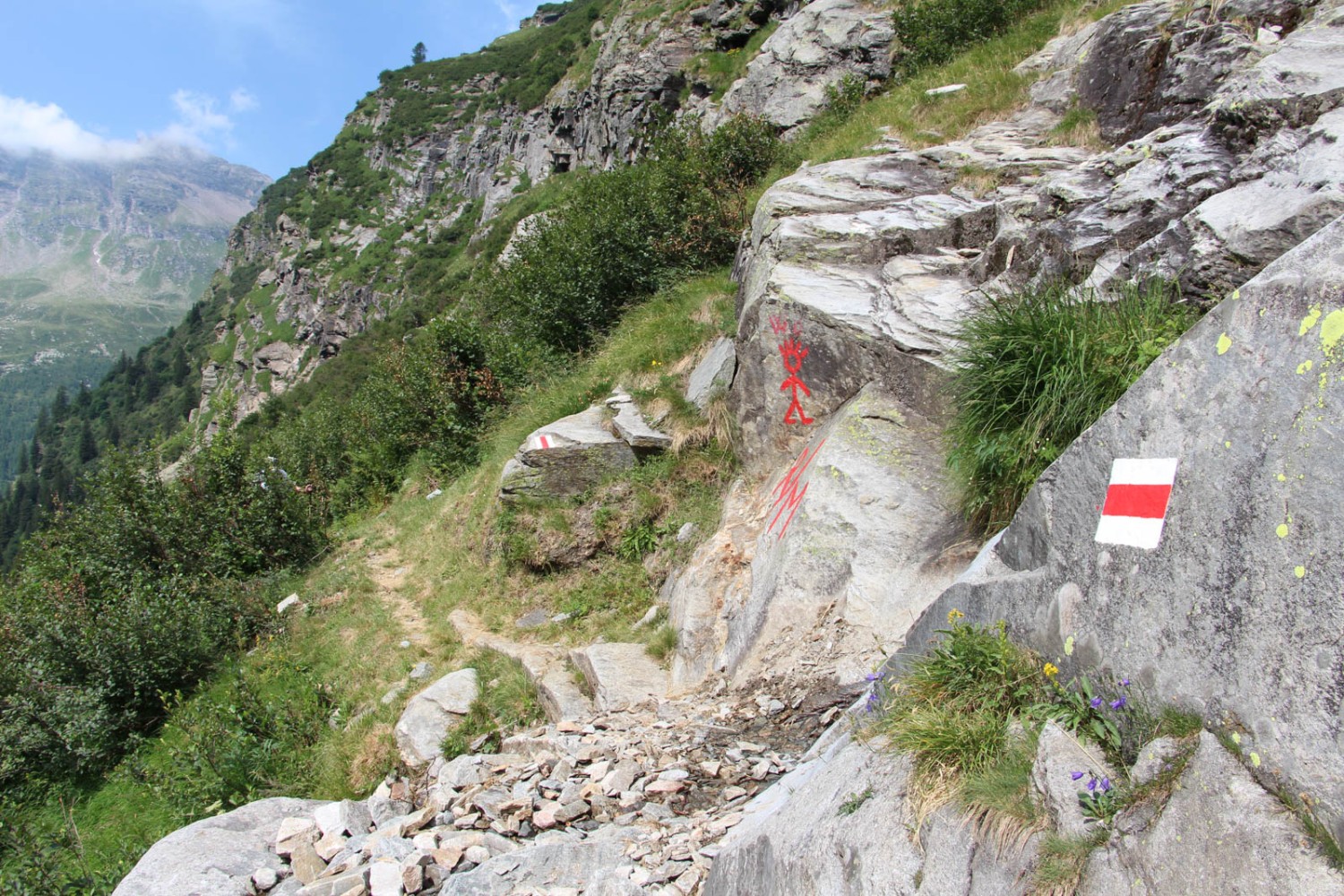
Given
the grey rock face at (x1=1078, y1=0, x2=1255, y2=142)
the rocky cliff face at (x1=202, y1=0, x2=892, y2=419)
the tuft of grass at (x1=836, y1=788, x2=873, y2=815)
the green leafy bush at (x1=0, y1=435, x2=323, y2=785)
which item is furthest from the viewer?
the rocky cliff face at (x1=202, y1=0, x2=892, y2=419)

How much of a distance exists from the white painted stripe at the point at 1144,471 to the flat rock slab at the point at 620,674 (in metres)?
4.67

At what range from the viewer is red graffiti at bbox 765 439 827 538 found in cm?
694

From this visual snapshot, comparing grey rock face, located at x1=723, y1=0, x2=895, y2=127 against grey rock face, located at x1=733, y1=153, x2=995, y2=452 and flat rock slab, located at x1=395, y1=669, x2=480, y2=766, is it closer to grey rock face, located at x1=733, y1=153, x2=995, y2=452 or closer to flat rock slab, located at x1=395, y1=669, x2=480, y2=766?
grey rock face, located at x1=733, y1=153, x2=995, y2=452

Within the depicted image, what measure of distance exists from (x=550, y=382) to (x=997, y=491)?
10.2m

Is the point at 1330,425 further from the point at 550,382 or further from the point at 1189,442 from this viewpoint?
the point at 550,382

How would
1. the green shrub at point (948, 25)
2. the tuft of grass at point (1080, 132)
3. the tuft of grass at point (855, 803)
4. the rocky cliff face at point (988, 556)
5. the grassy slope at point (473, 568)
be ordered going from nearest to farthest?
the rocky cliff face at point (988, 556) < the tuft of grass at point (855, 803) < the grassy slope at point (473, 568) < the tuft of grass at point (1080, 132) < the green shrub at point (948, 25)

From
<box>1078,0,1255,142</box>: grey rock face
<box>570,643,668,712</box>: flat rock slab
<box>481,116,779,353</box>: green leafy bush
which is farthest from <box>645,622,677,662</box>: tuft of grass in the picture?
<box>481,116,779,353</box>: green leafy bush

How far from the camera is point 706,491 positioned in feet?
31.4

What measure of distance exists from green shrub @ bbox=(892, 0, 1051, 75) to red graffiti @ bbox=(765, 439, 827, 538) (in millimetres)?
11644

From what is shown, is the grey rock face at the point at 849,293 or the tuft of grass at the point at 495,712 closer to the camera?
the grey rock face at the point at 849,293

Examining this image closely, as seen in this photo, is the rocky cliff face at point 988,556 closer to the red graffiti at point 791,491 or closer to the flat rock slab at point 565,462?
the red graffiti at point 791,491

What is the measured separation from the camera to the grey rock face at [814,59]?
56.5 ft

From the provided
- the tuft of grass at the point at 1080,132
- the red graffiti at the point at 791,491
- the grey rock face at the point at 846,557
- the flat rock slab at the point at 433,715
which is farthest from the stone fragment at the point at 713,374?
the tuft of grass at the point at 1080,132

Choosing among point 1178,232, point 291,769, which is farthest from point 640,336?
point 1178,232
